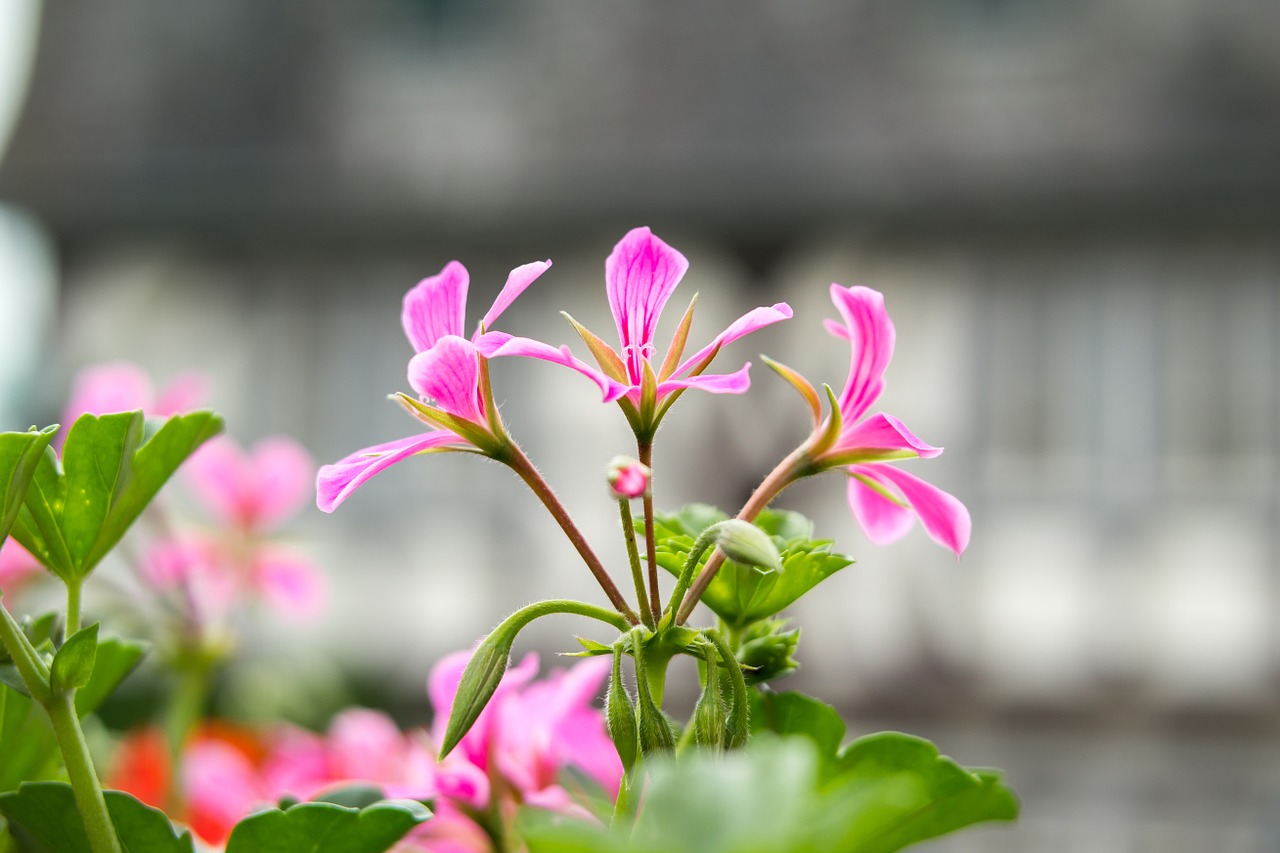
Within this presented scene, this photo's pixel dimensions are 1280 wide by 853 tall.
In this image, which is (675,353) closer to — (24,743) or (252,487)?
(24,743)

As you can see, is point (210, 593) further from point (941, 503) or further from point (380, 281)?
point (380, 281)

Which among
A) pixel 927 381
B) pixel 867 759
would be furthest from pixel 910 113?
pixel 867 759

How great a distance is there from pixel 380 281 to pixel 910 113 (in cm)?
218

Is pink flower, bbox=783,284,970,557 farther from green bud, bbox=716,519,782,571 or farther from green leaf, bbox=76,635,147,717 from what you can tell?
green leaf, bbox=76,635,147,717

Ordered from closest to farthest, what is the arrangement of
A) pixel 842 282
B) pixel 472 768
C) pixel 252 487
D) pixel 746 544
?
pixel 746 544, pixel 472 768, pixel 252 487, pixel 842 282

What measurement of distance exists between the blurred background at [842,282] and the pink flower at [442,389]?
413 centimetres

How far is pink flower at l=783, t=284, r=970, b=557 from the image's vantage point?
31 centimetres

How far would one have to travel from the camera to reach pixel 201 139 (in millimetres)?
5285

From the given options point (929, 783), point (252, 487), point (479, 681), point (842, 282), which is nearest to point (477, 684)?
point (479, 681)

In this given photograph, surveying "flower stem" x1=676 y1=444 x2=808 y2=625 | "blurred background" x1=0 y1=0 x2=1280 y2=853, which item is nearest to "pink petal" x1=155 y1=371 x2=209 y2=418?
"flower stem" x1=676 y1=444 x2=808 y2=625

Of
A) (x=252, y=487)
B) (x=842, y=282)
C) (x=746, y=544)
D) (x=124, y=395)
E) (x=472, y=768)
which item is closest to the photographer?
(x=746, y=544)

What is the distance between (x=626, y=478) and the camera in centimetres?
26

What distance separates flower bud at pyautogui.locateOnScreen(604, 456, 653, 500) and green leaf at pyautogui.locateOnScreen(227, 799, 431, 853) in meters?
0.08

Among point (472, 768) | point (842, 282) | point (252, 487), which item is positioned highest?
point (842, 282)
